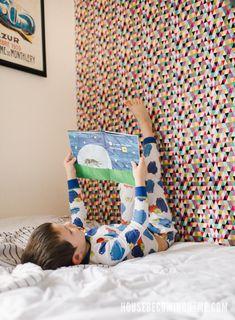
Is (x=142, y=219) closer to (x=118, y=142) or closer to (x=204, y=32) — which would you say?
(x=118, y=142)

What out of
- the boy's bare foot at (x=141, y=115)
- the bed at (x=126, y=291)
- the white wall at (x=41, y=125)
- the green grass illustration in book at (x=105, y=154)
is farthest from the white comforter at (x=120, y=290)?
the white wall at (x=41, y=125)

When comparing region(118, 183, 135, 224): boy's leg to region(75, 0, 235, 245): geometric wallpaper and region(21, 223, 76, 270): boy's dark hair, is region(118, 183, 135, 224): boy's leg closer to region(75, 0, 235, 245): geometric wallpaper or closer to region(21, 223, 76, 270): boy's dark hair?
region(75, 0, 235, 245): geometric wallpaper


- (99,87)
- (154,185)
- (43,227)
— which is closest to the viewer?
(43,227)

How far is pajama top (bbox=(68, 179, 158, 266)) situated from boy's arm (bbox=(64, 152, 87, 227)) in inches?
6.6

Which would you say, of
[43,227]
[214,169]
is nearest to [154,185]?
[214,169]

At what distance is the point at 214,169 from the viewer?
1.33 meters

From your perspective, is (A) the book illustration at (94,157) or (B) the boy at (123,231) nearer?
(B) the boy at (123,231)

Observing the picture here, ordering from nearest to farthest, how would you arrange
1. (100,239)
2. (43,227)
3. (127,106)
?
(43,227)
(100,239)
(127,106)

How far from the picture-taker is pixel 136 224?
1161 mm

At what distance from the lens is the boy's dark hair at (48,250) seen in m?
0.99

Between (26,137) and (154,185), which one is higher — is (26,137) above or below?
above

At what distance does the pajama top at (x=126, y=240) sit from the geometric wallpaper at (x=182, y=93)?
0.26 metres

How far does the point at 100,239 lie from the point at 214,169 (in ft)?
1.66

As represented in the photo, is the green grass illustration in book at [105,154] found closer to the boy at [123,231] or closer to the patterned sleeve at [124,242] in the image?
the boy at [123,231]
